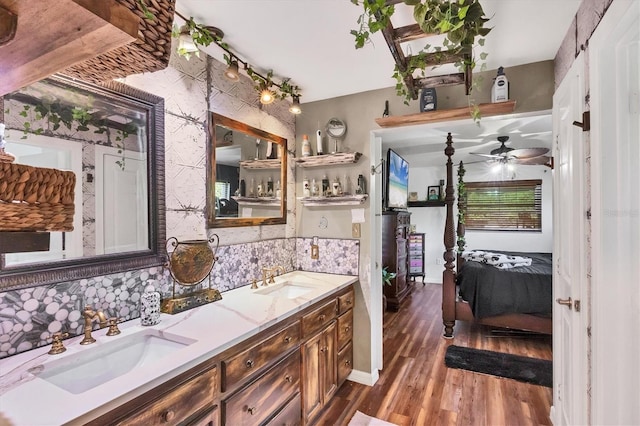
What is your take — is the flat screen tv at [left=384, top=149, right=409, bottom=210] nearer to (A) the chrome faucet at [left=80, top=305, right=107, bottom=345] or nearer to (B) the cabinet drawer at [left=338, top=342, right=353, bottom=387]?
(B) the cabinet drawer at [left=338, top=342, right=353, bottom=387]

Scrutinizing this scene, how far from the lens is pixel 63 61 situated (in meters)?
0.53

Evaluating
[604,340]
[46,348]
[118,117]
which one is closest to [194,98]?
[118,117]

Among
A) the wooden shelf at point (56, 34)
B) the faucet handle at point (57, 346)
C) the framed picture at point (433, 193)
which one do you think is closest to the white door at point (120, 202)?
the faucet handle at point (57, 346)

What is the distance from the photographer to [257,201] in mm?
2396

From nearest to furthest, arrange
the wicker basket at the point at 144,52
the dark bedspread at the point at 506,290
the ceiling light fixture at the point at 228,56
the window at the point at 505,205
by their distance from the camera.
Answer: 1. the wicker basket at the point at 144,52
2. the ceiling light fixture at the point at 228,56
3. the dark bedspread at the point at 506,290
4. the window at the point at 505,205

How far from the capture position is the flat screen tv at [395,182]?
13.5ft

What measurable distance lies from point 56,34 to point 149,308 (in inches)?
49.6

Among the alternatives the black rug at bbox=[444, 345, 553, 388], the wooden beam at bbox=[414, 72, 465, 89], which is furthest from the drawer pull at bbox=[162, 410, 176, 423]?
the black rug at bbox=[444, 345, 553, 388]

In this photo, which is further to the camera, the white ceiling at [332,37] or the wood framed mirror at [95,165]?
the white ceiling at [332,37]

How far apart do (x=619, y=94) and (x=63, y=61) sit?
67.4 inches

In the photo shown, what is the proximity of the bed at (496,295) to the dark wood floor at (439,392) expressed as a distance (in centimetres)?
25

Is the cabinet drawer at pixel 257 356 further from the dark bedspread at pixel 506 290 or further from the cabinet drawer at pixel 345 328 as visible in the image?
the dark bedspread at pixel 506 290

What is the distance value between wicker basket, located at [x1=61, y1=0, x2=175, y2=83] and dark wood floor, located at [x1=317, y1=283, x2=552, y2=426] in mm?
2214

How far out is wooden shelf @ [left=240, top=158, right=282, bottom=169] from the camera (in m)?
2.32
